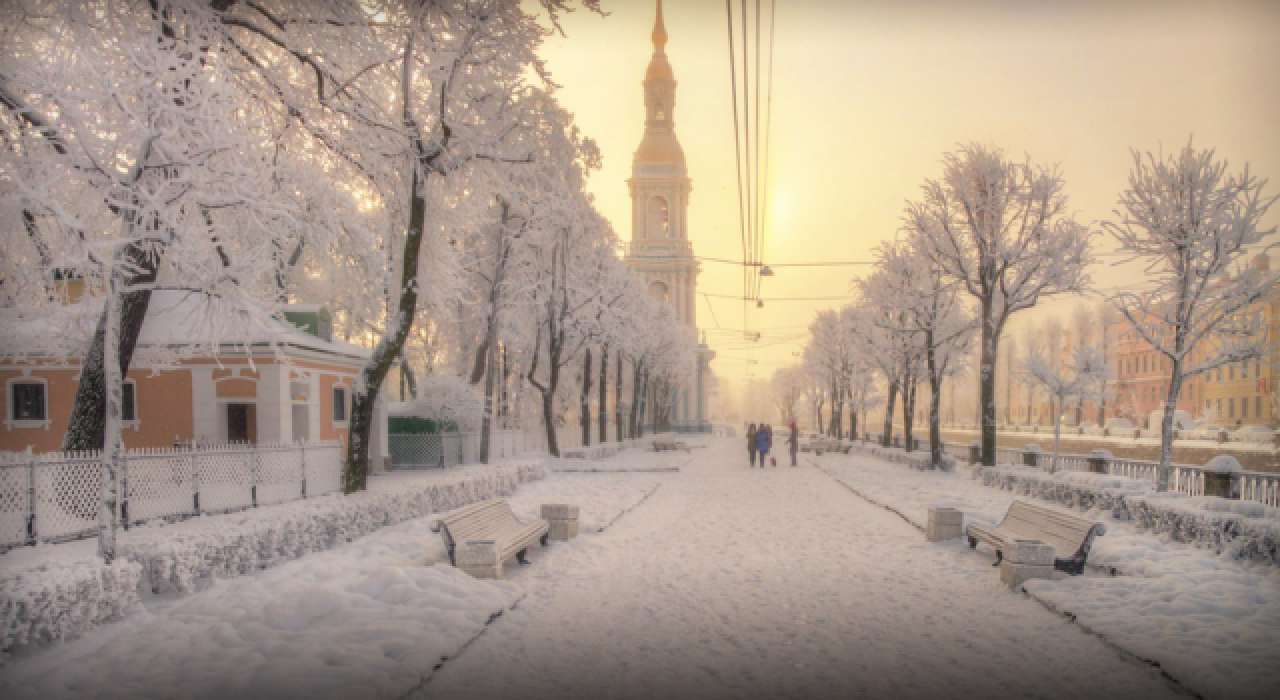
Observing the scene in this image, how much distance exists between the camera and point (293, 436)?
63.5 feet

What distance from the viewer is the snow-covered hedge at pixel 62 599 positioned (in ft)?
19.0

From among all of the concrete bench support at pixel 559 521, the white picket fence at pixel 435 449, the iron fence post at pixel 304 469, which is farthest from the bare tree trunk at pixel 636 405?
the concrete bench support at pixel 559 521

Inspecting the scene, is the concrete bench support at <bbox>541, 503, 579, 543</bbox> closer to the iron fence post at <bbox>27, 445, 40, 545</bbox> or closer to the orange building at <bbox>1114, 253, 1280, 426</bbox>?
the iron fence post at <bbox>27, 445, 40, 545</bbox>

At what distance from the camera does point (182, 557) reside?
25.7 feet

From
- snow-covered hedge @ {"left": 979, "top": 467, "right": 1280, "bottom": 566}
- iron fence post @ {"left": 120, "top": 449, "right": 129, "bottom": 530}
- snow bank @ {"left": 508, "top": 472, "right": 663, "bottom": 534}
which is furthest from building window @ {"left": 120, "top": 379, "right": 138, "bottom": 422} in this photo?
snow-covered hedge @ {"left": 979, "top": 467, "right": 1280, "bottom": 566}

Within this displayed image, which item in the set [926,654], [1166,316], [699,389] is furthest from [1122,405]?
[926,654]

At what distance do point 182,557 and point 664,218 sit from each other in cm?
7908

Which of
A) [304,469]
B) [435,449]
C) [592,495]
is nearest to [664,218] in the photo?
[435,449]

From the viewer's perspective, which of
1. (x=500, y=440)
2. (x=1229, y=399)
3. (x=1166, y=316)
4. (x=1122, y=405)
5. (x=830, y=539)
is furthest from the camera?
(x=1122, y=405)

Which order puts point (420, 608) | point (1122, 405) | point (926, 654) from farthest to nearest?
1. point (1122, 405)
2. point (420, 608)
3. point (926, 654)

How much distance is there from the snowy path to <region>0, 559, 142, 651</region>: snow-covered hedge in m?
3.39

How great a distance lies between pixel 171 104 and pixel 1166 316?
18.6 m

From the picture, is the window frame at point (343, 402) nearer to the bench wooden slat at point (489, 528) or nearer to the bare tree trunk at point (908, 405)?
the bench wooden slat at point (489, 528)

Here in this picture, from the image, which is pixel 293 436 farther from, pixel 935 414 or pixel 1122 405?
pixel 1122 405
